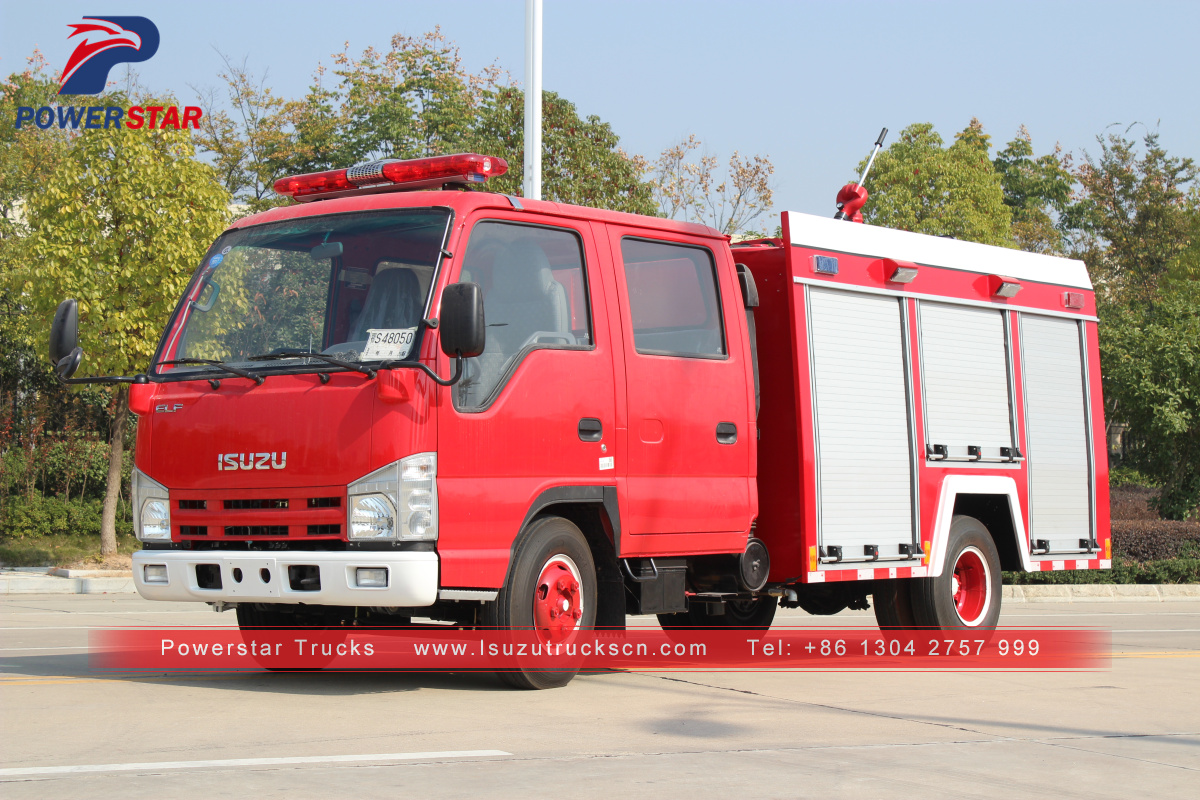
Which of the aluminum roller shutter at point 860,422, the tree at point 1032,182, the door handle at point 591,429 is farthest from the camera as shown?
the tree at point 1032,182

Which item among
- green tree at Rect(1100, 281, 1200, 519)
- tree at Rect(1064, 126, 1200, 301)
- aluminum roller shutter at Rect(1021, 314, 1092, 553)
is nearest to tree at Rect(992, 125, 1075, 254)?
tree at Rect(1064, 126, 1200, 301)

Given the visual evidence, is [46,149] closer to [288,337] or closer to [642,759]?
[288,337]

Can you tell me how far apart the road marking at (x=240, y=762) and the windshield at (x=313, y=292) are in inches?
85.9

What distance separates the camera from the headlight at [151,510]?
7.63 metres

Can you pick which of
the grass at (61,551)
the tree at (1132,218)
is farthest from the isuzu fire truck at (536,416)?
the tree at (1132,218)

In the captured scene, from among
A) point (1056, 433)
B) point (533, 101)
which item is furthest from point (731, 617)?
point (533, 101)

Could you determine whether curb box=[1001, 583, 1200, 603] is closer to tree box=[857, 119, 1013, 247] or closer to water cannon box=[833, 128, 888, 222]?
water cannon box=[833, 128, 888, 222]

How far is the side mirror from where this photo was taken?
22.3ft

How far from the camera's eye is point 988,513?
436 inches

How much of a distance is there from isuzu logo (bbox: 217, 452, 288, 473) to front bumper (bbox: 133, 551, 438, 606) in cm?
45

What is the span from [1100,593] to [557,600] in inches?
471

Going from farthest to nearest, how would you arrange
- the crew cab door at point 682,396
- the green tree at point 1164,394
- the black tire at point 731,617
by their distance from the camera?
the green tree at point 1164,394 < the black tire at point 731,617 < the crew cab door at point 682,396

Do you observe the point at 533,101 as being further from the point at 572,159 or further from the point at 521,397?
the point at 572,159

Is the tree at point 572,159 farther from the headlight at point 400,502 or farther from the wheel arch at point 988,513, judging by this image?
the headlight at point 400,502
